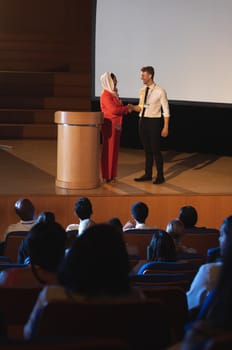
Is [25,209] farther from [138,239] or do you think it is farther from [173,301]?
[173,301]

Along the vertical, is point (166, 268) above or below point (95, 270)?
below

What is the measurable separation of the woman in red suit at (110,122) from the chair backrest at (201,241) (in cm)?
235

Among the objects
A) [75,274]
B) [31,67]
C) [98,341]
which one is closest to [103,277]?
[75,274]

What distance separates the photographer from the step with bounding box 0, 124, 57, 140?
10.6 metres

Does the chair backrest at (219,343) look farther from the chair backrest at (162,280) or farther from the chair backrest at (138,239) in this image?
the chair backrest at (138,239)

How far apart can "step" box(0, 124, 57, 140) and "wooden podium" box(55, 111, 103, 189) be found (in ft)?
13.9

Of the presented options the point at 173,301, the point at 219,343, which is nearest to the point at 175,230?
the point at 173,301

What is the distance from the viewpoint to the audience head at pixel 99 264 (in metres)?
1.87

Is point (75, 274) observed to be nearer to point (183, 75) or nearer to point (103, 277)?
point (103, 277)

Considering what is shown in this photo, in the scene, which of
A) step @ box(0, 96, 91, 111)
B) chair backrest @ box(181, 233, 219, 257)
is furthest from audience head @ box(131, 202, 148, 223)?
step @ box(0, 96, 91, 111)

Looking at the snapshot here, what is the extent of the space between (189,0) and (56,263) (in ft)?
22.5

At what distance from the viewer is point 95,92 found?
977 centimetres

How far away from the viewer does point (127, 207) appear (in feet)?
20.5

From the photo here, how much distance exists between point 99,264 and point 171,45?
24.2 ft
